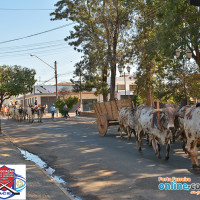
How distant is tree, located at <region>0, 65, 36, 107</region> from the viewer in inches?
651

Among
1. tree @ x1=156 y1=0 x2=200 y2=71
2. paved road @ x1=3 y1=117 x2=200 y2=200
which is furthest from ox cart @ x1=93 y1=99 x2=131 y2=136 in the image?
tree @ x1=156 y1=0 x2=200 y2=71

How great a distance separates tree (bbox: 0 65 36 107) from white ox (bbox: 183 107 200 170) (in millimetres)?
11875

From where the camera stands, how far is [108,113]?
1526cm

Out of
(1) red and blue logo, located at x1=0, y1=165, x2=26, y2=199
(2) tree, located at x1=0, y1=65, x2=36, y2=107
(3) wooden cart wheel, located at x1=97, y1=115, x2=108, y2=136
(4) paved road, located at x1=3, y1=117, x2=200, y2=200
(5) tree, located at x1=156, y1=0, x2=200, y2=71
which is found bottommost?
(4) paved road, located at x1=3, y1=117, x2=200, y2=200

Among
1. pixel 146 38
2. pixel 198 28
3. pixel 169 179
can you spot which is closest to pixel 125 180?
pixel 169 179

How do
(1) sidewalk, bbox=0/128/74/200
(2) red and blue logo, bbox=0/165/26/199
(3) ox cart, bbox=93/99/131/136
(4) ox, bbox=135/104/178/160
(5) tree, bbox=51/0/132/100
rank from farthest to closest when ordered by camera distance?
(5) tree, bbox=51/0/132/100 → (3) ox cart, bbox=93/99/131/136 → (4) ox, bbox=135/104/178/160 → (1) sidewalk, bbox=0/128/74/200 → (2) red and blue logo, bbox=0/165/26/199

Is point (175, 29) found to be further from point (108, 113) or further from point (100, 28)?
point (100, 28)

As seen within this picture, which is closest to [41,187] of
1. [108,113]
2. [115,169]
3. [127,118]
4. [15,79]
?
[115,169]

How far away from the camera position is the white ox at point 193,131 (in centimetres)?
713

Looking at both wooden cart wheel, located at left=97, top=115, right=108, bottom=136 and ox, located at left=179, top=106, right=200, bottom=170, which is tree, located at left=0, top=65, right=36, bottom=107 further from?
ox, located at left=179, top=106, right=200, bottom=170

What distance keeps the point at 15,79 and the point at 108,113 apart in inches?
248

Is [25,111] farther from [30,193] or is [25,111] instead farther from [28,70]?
[30,193]

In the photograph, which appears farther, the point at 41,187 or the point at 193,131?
the point at 193,131

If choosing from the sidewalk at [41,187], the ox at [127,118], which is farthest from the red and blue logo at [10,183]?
the ox at [127,118]
